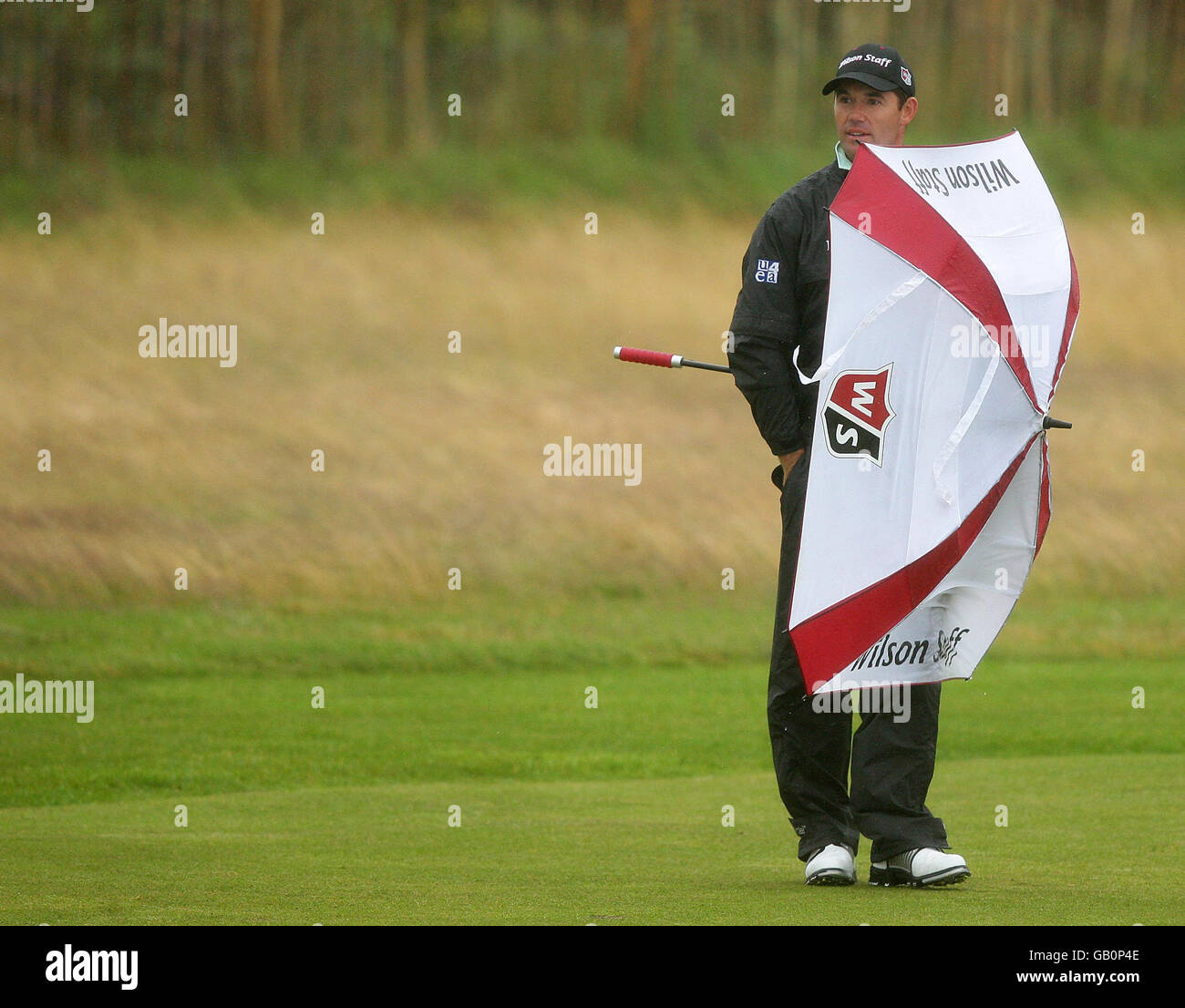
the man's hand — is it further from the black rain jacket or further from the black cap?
the black cap

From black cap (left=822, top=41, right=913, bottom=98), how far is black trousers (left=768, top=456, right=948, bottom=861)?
0.88 meters

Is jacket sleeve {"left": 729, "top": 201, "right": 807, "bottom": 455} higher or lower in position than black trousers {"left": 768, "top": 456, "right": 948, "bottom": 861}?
higher

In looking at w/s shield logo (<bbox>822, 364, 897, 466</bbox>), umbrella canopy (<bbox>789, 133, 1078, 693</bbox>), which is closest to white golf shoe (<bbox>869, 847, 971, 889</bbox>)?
umbrella canopy (<bbox>789, 133, 1078, 693</bbox>)

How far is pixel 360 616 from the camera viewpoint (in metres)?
13.0

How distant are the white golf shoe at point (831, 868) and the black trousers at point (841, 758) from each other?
0.06 meters

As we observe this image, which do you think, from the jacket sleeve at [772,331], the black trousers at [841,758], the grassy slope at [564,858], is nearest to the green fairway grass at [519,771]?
the grassy slope at [564,858]

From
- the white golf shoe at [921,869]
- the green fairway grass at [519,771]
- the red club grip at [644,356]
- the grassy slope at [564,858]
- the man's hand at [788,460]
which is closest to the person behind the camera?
the grassy slope at [564,858]

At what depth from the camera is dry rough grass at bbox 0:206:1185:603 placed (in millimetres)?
14180

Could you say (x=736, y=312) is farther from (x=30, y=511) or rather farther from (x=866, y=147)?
(x=30, y=511)

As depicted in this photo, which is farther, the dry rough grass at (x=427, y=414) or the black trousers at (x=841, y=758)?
the dry rough grass at (x=427, y=414)

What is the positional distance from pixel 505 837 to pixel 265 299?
13.9 m

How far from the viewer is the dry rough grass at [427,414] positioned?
14.2m

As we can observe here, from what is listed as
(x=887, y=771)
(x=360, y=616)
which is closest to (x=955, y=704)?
(x=360, y=616)

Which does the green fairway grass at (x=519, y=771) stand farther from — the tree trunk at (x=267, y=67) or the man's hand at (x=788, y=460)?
the tree trunk at (x=267, y=67)
